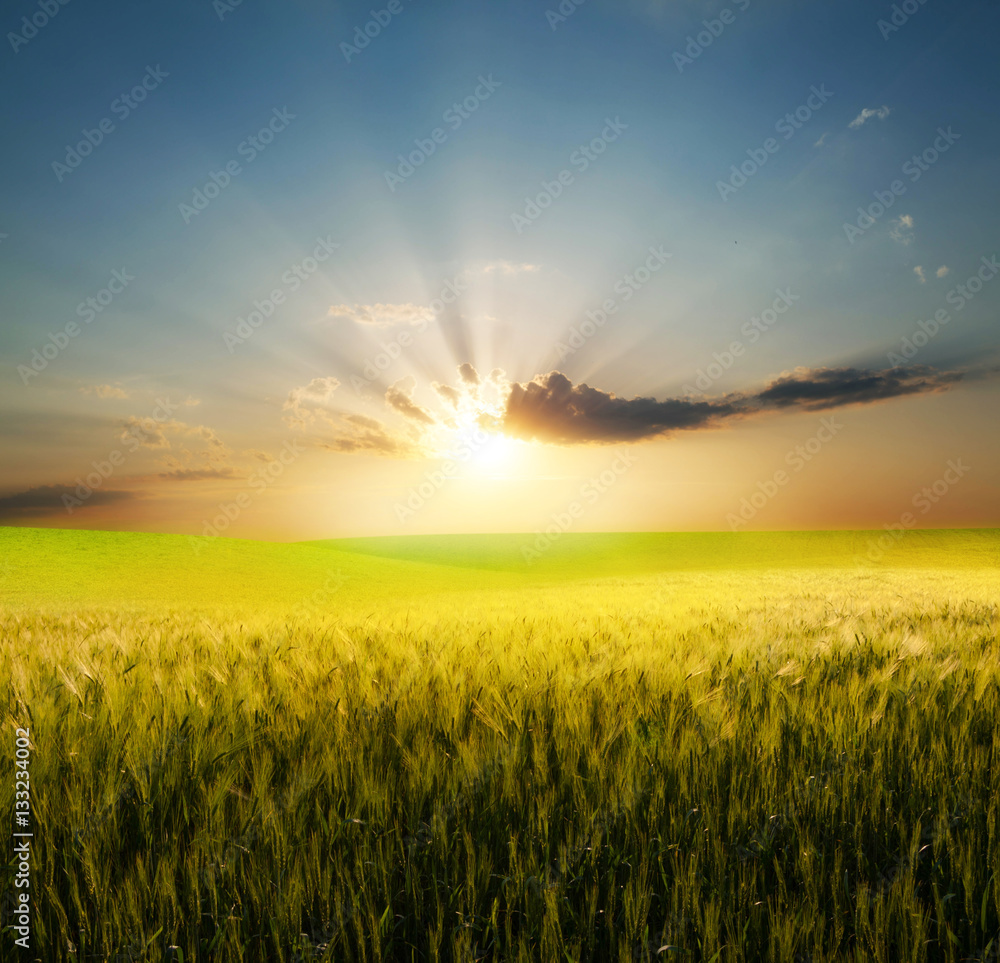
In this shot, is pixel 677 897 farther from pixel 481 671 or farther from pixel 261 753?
pixel 481 671

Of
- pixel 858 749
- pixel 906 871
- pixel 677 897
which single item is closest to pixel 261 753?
pixel 677 897

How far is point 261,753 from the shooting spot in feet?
6.86

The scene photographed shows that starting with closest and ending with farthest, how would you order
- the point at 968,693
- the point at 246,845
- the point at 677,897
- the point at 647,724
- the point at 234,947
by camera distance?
the point at 234,947 → the point at 677,897 → the point at 246,845 → the point at 647,724 → the point at 968,693

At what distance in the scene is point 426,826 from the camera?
1.62 meters

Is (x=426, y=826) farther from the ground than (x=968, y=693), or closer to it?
farther from the ground

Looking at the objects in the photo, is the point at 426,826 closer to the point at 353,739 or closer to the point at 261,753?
the point at 353,739

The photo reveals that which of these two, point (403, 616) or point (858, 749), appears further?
point (403, 616)

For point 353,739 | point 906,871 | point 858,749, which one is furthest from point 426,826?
point 858,749

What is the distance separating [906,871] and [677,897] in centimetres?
61

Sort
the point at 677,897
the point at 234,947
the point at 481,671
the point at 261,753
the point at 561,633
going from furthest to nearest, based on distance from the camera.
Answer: the point at 561,633 < the point at 481,671 < the point at 261,753 < the point at 677,897 < the point at 234,947

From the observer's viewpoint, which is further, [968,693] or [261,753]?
[968,693]

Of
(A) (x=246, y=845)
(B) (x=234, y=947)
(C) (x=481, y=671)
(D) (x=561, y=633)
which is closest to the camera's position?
(B) (x=234, y=947)

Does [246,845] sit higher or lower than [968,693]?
higher

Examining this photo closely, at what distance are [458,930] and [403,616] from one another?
18.8ft
